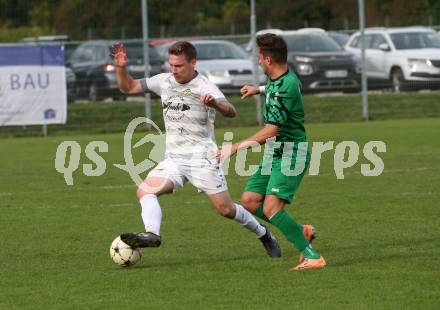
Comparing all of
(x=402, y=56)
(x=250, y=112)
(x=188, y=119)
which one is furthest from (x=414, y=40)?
(x=188, y=119)

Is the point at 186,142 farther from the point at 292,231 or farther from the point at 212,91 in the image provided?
the point at 292,231

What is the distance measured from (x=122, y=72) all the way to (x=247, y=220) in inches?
55.7

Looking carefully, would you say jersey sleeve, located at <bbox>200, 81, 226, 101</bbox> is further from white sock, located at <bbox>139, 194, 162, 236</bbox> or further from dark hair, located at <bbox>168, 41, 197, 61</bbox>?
white sock, located at <bbox>139, 194, 162, 236</bbox>

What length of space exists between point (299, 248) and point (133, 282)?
1242mm

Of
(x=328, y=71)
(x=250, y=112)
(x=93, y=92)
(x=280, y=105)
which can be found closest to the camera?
(x=280, y=105)

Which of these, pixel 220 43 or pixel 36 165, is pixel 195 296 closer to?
pixel 36 165

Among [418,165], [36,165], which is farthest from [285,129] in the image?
[36,165]

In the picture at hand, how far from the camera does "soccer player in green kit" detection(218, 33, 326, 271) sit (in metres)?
8.05

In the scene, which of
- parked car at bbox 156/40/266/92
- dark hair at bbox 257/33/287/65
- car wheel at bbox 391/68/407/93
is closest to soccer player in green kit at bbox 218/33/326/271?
dark hair at bbox 257/33/287/65

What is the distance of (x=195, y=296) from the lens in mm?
7188

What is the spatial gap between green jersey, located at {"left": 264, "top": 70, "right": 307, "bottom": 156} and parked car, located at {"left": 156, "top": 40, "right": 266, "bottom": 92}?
1753cm

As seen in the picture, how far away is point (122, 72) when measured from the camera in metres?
8.48

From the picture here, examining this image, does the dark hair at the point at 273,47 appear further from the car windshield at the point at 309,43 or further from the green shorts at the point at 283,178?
the car windshield at the point at 309,43

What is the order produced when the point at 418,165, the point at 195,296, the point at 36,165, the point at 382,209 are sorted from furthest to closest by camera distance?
the point at 36,165 → the point at 418,165 → the point at 382,209 → the point at 195,296
